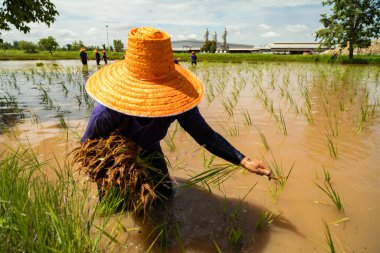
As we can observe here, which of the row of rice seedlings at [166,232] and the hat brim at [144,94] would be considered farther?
the row of rice seedlings at [166,232]

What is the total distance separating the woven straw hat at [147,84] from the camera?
4.30 feet

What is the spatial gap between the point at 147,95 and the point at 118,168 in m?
0.41

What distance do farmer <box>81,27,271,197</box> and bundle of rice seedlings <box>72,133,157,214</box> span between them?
0.27 feet

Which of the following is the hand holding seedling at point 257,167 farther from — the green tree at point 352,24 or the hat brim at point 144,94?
the green tree at point 352,24

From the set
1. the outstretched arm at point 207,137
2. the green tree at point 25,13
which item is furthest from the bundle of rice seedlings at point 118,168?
the green tree at point 25,13

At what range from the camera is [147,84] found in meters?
1.36

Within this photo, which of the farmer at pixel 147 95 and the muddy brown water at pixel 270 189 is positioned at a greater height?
the farmer at pixel 147 95

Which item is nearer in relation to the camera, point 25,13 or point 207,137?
point 207,137

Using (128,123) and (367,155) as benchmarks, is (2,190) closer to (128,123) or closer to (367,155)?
(128,123)

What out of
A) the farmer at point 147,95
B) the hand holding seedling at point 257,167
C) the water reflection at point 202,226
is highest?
the farmer at point 147,95

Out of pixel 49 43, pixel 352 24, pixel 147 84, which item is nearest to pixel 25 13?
pixel 147 84

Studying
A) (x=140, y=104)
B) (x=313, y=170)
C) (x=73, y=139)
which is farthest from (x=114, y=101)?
(x=73, y=139)

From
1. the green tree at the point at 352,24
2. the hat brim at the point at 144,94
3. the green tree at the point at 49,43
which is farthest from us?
the green tree at the point at 49,43

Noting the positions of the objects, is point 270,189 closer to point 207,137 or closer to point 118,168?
point 207,137
